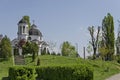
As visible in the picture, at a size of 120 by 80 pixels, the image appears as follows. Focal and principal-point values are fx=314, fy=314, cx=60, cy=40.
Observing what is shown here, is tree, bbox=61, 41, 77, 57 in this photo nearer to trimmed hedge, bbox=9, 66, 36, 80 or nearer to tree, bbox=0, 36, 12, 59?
tree, bbox=0, 36, 12, 59

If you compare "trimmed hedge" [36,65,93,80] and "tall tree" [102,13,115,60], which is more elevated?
"tall tree" [102,13,115,60]

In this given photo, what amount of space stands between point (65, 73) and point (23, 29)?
4446 centimetres

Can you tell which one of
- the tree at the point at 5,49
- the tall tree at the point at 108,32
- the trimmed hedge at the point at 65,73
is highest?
the tall tree at the point at 108,32

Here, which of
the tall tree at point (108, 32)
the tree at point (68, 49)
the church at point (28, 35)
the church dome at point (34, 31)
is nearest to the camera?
the tall tree at point (108, 32)

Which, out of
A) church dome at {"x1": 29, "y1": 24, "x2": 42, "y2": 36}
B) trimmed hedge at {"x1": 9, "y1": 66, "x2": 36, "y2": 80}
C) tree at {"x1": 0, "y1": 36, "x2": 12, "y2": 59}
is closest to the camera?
trimmed hedge at {"x1": 9, "y1": 66, "x2": 36, "y2": 80}

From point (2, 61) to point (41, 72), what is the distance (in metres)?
21.3

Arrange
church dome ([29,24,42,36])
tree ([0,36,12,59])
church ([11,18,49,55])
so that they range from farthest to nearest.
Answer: church dome ([29,24,42,36]), church ([11,18,49,55]), tree ([0,36,12,59])

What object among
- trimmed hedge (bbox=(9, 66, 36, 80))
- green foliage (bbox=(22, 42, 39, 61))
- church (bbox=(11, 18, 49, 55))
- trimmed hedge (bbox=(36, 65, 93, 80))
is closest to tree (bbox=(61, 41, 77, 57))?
church (bbox=(11, 18, 49, 55))

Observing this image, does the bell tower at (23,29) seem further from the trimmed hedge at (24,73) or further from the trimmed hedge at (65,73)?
the trimmed hedge at (24,73)

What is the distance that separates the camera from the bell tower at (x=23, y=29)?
68000 millimetres

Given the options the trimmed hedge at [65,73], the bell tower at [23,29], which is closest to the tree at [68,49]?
the bell tower at [23,29]

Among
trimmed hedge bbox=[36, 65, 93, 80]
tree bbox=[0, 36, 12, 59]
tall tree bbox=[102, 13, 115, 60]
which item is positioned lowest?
trimmed hedge bbox=[36, 65, 93, 80]

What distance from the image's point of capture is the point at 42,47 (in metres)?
70.8

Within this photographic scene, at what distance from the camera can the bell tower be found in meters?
68.0
